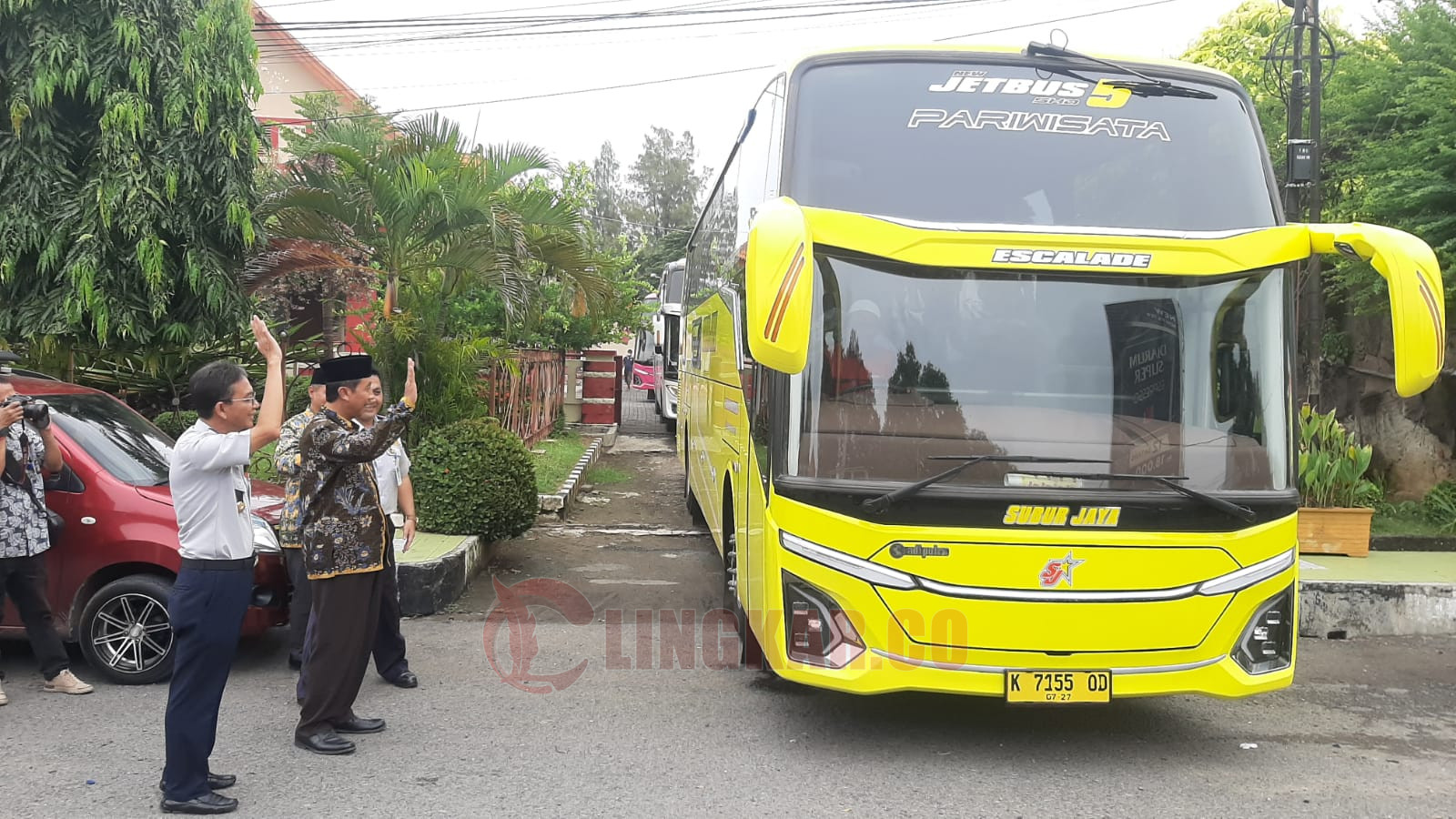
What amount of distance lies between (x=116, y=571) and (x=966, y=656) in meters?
4.57

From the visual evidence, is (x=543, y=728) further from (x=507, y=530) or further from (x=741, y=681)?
(x=507, y=530)

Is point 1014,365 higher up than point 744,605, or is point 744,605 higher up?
point 1014,365

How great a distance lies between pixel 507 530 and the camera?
8.99 metres

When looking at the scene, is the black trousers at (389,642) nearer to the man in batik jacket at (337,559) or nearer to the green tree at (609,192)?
the man in batik jacket at (337,559)

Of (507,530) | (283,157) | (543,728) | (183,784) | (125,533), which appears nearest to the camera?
(183,784)

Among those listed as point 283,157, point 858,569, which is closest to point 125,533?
point 858,569

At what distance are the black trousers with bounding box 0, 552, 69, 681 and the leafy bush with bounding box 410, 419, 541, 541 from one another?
128 inches

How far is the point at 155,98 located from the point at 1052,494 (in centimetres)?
856

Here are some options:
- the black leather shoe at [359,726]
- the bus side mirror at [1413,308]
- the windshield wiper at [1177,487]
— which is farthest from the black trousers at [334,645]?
the bus side mirror at [1413,308]

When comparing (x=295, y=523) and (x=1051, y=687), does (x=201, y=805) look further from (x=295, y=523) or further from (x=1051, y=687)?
Answer: (x=1051, y=687)

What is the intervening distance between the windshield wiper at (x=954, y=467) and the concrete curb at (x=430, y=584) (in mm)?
4027

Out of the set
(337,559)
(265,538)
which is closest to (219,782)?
(337,559)

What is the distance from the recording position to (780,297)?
4.33 metres

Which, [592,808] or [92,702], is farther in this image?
[92,702]
